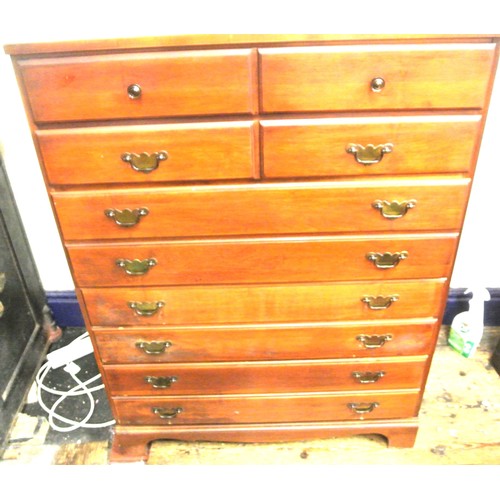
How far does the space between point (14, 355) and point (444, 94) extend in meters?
1.75

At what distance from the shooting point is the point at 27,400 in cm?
184

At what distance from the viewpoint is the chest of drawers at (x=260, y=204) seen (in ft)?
3.19

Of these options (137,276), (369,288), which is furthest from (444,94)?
(137,276)

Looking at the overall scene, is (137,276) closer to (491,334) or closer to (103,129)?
(103,129)

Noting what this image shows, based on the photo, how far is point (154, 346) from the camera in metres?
1.37

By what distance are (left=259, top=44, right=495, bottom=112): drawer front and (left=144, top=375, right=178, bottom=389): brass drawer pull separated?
0.90 meters

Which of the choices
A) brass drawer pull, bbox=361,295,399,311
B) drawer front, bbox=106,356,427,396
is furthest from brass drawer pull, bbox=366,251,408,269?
drawer front, bbox=106,356,427,396

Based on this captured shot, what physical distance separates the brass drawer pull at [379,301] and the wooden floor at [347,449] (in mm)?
649

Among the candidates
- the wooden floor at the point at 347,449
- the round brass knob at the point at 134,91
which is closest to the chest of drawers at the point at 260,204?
the round brass knob at the point at 134,91

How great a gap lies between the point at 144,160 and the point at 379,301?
0.75 meters

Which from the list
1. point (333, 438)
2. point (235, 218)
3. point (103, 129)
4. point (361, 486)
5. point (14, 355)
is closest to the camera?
point (361, 486)

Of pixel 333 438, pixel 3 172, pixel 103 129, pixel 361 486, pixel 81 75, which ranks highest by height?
pixel 81 75

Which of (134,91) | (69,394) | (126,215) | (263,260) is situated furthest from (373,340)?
(69,394)

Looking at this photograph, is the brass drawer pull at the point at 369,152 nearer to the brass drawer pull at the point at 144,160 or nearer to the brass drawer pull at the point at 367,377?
the brass drawer pull at the point at 144,160
